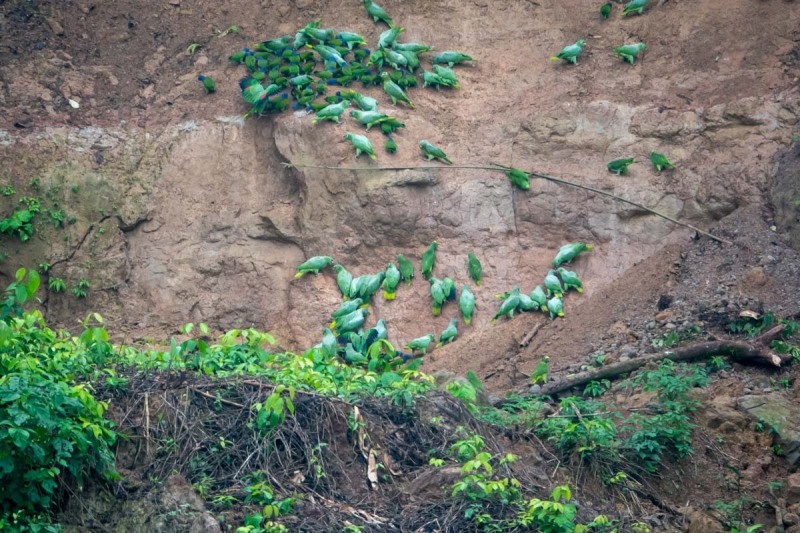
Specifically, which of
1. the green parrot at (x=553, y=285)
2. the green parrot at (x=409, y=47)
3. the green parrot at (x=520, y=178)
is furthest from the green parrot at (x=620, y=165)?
the green parrot at (x=409, y=47)

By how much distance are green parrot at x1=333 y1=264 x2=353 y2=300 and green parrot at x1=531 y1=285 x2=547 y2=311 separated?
66.1 inches

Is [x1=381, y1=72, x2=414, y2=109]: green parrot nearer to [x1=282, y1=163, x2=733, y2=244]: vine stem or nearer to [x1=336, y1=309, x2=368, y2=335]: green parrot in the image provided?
[x1=282, y1=163, x2=733, y2=244]: vine stem

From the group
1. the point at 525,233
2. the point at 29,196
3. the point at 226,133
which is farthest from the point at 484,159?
the point at 29,196

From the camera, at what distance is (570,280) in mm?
9398

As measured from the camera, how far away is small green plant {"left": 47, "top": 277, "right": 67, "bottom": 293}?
32.7ft

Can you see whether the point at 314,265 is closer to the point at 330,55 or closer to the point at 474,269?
the point at 474,269

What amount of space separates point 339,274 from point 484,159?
176 centimetres

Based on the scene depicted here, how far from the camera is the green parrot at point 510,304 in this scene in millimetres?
9320

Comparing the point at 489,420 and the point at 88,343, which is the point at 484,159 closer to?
the point at 489,420

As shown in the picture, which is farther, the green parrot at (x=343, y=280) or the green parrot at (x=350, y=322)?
the green parrot at (x=343, y=280)

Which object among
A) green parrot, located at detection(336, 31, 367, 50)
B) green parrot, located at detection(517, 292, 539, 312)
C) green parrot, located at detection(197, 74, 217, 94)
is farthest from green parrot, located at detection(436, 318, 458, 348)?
green parrot, located at detection(197, 74, 217, 94)

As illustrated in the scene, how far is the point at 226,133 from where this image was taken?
10539mm

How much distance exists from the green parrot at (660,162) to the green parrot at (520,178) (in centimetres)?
114

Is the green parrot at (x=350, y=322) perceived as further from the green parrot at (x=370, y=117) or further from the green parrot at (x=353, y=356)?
the green parrot at (x=370, y=117)
